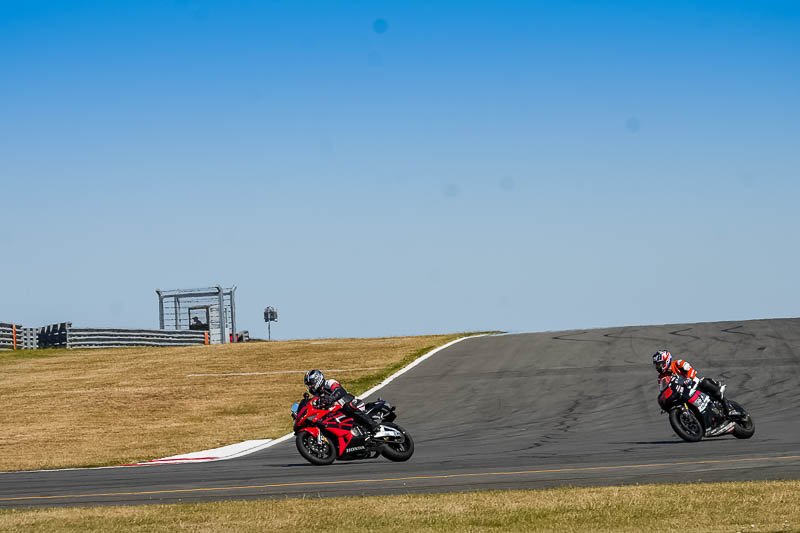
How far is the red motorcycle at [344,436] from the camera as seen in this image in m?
17.2

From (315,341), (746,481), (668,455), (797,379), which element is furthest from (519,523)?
(315,341)

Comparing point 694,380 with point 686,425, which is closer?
point 686,425

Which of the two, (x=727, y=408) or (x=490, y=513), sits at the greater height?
(x=727, y=408)

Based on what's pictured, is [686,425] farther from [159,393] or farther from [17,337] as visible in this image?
[17,337]

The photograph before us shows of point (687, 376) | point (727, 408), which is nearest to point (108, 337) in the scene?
point (687, 376)

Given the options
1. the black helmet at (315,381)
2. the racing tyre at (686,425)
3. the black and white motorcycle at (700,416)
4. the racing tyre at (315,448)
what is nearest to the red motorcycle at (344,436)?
the racing tyre at (315,448)

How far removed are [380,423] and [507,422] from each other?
7.28 meters

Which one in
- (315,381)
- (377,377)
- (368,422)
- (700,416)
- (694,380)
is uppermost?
(315,381)

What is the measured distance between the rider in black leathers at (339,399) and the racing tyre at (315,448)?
63cm

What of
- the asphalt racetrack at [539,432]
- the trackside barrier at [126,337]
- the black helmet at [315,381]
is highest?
the trackside barrier at [126,337]

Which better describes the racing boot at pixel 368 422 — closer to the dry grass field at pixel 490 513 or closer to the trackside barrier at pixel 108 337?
the dry grass field at pixel 490 513

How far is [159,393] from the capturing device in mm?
33906

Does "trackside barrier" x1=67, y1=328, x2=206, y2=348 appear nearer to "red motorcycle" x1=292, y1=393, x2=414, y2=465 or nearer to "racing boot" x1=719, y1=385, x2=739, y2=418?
"red motorcycle" x1=292, y1=393, x2=414, y2=465

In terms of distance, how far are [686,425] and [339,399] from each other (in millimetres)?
6615
